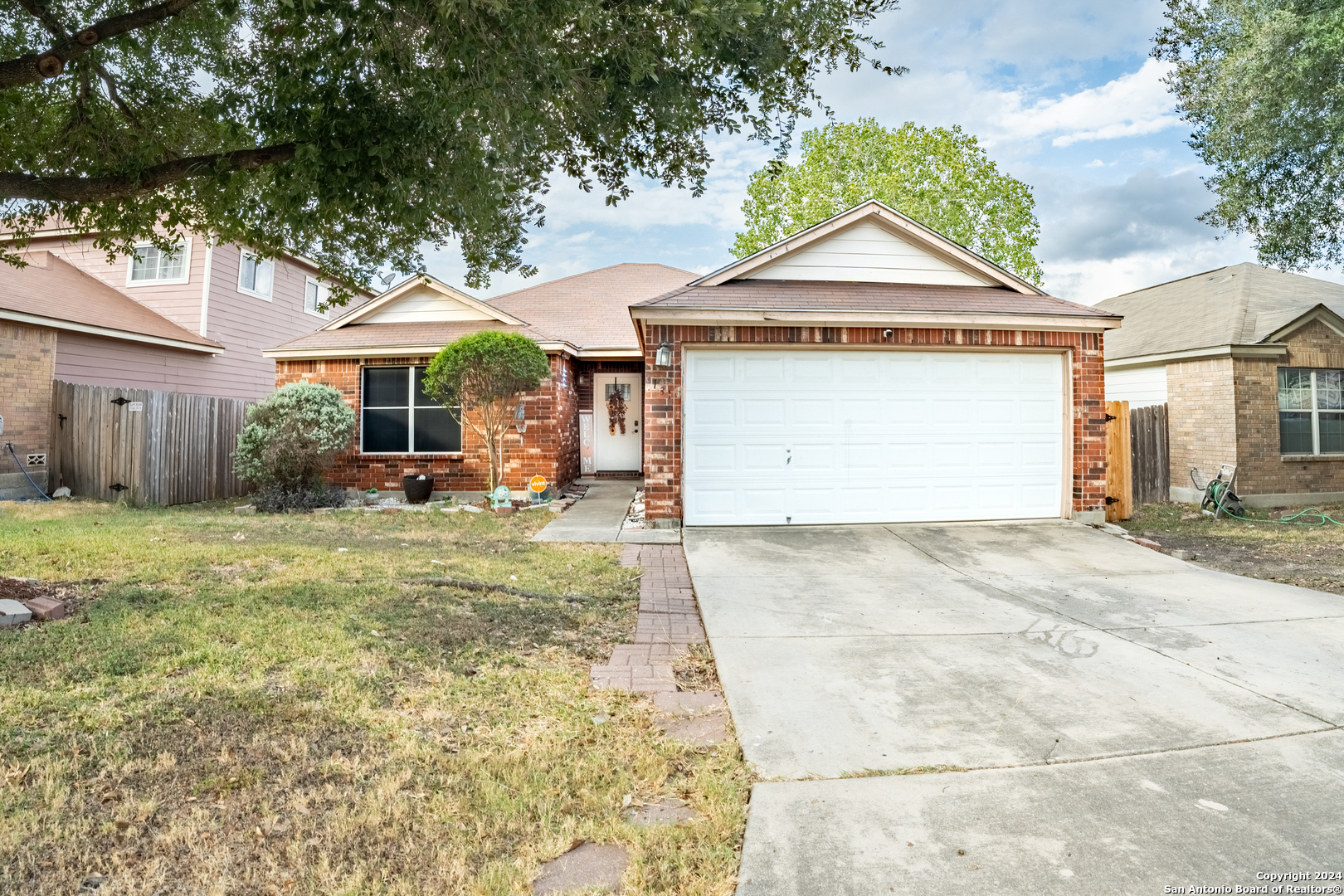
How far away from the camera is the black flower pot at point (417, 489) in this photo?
12.5 metres

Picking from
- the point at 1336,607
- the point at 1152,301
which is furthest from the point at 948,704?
the point at 1152,301

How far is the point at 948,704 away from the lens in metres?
3.66

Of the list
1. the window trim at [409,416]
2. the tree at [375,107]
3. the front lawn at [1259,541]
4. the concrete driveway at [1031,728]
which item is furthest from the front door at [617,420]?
the concrete driveway at [1031,728]

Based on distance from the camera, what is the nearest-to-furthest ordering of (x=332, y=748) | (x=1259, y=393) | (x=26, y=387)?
(x=332, y=748) < (x=26, y=387) < (x=1259, y=393)

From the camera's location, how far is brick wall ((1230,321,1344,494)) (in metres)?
12.6

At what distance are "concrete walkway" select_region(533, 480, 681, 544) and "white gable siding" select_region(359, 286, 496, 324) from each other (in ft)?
14.1

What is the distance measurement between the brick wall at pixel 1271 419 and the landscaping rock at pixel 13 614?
16.1m

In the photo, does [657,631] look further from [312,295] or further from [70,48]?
[312,295]

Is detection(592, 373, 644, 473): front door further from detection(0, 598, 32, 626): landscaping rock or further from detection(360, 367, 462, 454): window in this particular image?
detection(0, 598, 32, 626): landscaping rock

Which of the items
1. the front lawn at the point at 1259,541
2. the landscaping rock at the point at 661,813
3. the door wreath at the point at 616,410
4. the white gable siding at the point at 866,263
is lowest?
the landscaping rock at the point at 661,813

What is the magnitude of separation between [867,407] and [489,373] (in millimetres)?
5888

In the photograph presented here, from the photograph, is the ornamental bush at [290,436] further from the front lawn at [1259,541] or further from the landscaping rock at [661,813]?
the front lawn at [1259,541]

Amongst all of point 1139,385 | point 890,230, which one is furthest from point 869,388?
point 1139,385

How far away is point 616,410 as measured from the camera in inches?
622
